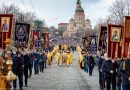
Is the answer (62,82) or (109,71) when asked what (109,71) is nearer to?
(109,71)

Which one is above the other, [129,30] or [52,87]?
[129,30]

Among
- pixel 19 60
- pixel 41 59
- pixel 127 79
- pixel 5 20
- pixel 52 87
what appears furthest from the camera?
pixel 41 59

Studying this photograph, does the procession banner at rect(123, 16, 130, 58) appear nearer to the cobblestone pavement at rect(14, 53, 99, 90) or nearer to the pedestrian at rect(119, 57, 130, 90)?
the pedestrian at rect(119, 57, 130, 90)

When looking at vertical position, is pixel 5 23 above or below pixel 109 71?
above

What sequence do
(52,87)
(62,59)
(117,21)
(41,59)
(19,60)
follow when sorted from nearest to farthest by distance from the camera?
1. (19,60)
2. (52,87)
3. (41,59)
4. (62,59)
5. (117,21)

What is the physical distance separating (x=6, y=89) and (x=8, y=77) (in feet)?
1.25

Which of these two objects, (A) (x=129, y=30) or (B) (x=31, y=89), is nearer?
(A) (x=129, y=30)

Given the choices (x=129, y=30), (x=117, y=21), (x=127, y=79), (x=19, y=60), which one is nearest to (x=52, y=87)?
(x=19, y=60)

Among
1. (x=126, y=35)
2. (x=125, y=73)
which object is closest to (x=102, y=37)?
(x=126, y=35)

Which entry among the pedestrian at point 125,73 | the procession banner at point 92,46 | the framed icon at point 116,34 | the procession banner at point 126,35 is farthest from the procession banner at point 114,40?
the procession banner at point 92,46

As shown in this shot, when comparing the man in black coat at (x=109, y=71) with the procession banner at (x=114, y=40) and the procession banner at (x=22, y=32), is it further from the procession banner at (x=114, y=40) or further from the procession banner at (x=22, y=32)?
the procession banner at (x=22, y=32)

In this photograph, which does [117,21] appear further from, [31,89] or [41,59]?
[31,89]

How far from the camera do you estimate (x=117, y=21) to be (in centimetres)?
6988

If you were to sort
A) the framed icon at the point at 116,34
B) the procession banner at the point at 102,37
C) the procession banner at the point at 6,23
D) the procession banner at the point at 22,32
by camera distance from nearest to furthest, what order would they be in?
the procession banner at the point at 6,23, the framed icon at the point at 116,34, the procession banner at the point at 22,32, the procession banner at the point at 102,37
